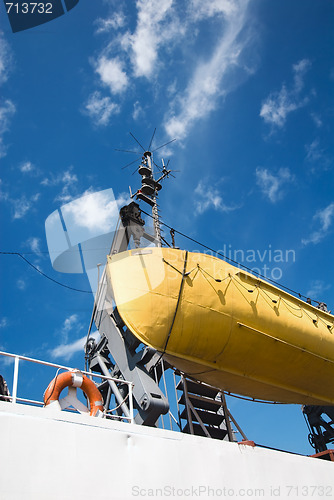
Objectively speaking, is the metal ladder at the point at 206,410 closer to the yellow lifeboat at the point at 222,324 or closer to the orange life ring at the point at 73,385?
the yellow lifeboat at the point at 222,324

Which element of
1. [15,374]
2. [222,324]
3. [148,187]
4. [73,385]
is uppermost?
[148,187]

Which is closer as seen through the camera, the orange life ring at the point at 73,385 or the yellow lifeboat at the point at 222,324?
the orange life ring at the point at 73,385

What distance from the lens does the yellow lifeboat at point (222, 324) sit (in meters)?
8.48

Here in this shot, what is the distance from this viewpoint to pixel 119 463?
18.2 feet

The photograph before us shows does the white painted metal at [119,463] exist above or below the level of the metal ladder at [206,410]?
below

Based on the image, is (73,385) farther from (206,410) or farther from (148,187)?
(148,187)

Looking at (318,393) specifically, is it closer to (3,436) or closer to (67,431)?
(67,431)

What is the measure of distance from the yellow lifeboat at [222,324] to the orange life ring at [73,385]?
1.54 metres

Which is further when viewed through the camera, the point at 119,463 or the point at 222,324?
the point at 222,324

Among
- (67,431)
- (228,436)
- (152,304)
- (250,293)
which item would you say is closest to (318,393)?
(228,436)

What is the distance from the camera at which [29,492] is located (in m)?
4.70

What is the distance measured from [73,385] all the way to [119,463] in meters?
1.80

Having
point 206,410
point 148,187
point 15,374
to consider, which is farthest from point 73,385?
point 148,187

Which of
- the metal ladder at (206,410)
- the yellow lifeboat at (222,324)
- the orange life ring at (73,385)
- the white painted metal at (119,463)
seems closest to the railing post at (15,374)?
the white painted metal at (119,463)
